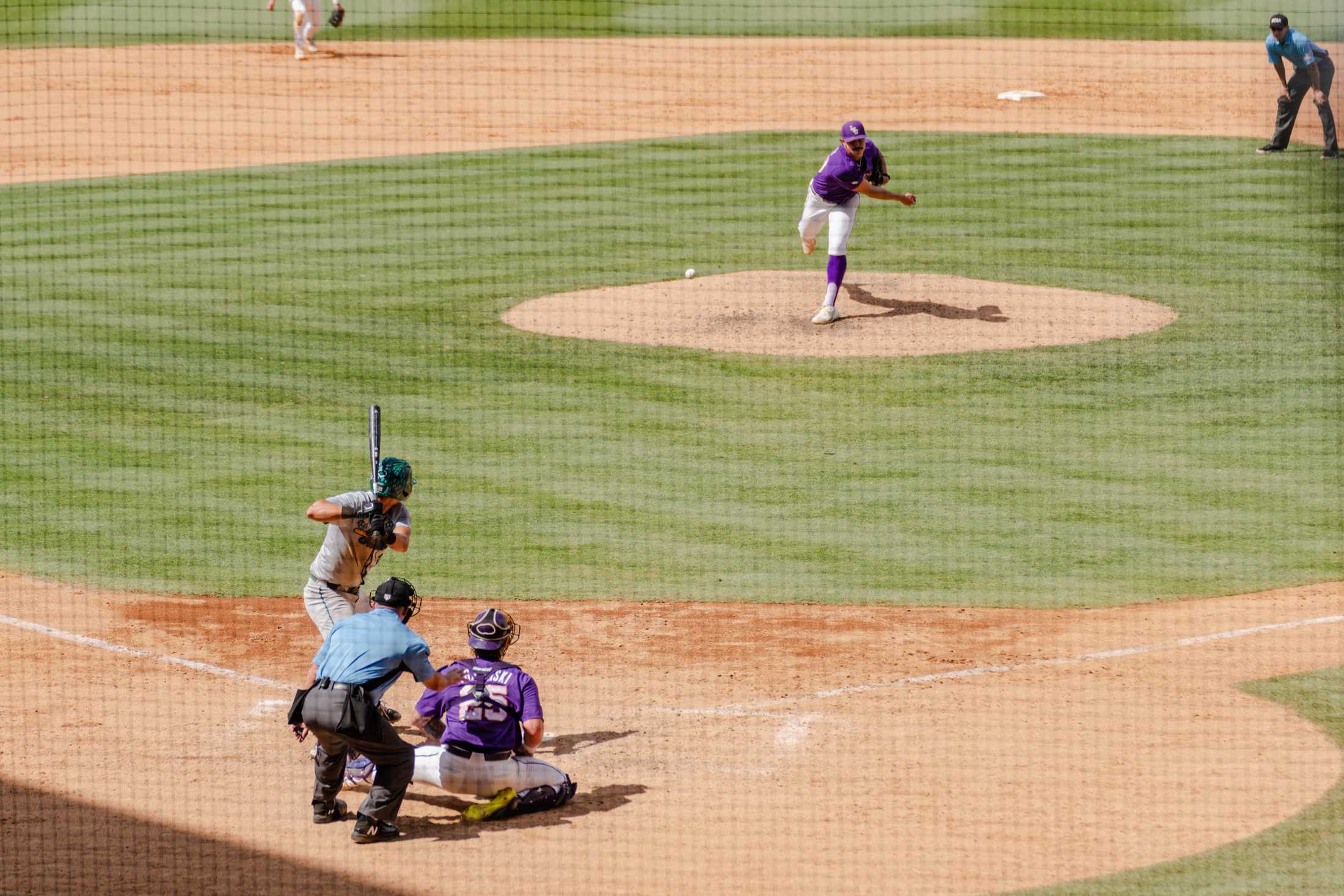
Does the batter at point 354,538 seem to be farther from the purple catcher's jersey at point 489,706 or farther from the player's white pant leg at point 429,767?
the player's white pant leg at point 429,767

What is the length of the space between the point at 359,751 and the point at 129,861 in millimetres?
1016

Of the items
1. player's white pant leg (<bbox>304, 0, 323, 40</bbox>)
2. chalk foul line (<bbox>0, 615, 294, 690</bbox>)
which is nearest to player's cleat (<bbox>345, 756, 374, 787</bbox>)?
chalk foul line (<bbox>0, 615, 294, 690</bbox>)

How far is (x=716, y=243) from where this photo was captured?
21.8 meters

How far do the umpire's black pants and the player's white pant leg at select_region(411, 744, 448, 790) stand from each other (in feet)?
0.71

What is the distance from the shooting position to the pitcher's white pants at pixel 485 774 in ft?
A: 25.4

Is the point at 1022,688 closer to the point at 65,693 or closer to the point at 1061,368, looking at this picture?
the point at 65,693

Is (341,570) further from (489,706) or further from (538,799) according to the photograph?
(538,799)

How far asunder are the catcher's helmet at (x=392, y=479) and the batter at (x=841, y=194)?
347 inches

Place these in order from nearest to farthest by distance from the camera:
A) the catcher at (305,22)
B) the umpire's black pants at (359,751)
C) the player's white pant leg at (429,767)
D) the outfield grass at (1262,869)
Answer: the outfield grass at (1262,869) → the umpire's black pants at (359,751) → the player's white pant leg at (429,767) → the catcher at (305,22)

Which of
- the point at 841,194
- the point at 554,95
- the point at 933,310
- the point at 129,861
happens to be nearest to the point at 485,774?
the point at 129,861

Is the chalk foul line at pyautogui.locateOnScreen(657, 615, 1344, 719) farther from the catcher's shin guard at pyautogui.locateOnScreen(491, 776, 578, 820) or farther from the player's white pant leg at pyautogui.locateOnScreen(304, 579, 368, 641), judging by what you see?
the player's white pant leg at pyautogui.locateOnScreen(304, 579, 368, 641)

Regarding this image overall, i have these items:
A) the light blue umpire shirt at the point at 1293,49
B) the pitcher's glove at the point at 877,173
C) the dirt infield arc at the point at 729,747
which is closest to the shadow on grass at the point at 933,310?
the pitcher's glove at the point at 877,173

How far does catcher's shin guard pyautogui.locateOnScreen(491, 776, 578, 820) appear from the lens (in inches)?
303

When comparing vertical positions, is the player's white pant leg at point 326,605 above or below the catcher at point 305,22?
below
